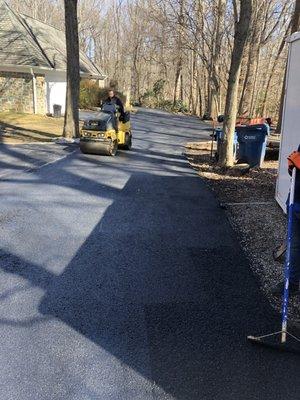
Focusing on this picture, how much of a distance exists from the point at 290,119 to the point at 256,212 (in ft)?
5.57

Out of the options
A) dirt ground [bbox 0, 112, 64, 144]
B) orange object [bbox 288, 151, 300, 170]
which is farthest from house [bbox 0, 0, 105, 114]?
orange object [bbox 288, 151, 300, 170]

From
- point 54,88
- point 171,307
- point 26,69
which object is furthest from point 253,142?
point 54,88

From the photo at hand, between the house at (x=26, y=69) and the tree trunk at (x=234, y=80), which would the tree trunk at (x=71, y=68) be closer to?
the tree trunk at (x=234, y=80)

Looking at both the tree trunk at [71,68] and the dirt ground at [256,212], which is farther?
the tree trunk at [71,68]

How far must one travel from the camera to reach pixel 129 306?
14.2 feet

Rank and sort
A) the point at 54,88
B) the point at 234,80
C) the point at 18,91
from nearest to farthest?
the point at 234,80
the point at 18,91
the point at 54,88

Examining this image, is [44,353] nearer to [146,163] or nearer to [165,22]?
[146,163]

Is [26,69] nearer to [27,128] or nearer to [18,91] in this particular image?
[18,91]

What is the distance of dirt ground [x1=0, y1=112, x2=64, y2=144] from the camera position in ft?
56.5

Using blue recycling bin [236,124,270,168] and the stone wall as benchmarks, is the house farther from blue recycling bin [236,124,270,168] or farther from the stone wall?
blue recycling bin [236,124,270,168]

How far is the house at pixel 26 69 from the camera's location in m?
24.5

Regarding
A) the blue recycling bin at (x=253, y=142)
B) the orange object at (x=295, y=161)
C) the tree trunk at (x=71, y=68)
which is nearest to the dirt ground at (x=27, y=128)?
the tree trunk at (x=71, y=68)

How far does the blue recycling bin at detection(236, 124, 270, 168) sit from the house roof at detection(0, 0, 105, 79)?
596 inches

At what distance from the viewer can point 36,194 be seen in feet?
28.7
